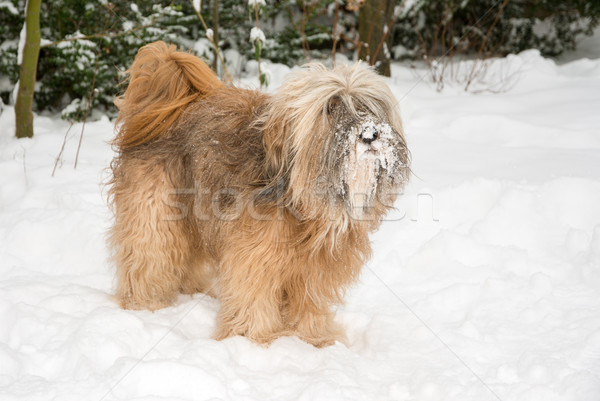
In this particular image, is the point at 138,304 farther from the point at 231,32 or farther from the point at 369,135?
the point at 231,32

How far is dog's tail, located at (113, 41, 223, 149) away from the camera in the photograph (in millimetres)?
3348

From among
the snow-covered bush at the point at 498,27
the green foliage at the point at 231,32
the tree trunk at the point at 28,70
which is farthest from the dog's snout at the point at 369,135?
the snow-covered bush at the point at 498,27

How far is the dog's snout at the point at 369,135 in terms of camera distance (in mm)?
2539

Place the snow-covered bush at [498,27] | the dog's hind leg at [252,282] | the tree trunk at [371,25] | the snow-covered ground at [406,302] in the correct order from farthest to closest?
the snow-covered bush at [498,27]
the tree trunk at [371,25]
the dog's hind leg at [252,282]
the snow-covered ground at [406,302]

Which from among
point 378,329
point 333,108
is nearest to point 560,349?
point 378,329

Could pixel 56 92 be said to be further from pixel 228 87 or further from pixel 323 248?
pixel 323 248

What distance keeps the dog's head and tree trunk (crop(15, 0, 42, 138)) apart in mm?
3877

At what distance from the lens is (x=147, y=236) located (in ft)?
11.1

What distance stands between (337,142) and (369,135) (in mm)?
161

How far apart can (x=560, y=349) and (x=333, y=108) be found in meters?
1.74

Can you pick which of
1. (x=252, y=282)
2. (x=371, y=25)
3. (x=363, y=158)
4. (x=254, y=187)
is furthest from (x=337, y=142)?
(x=371, y=25)

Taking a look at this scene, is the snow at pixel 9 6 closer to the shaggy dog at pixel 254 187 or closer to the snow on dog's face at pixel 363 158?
the shaggy dog at pixel 254 187

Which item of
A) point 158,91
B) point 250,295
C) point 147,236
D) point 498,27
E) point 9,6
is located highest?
point 9,6

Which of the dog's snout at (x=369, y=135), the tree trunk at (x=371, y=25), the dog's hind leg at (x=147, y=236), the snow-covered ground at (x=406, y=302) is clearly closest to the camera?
the dog's snout at (x=369, y=135)
